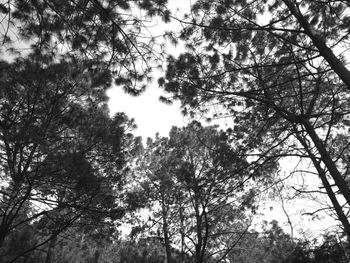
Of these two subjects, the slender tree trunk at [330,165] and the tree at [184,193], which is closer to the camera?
the slender tree trunk at [330,165]

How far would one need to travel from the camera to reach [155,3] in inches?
145

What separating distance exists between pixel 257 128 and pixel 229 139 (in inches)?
26.8

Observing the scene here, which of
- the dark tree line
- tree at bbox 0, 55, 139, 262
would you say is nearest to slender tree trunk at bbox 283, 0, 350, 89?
the dark tree line

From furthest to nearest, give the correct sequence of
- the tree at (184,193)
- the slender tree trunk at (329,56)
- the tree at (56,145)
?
the tree at (184,193), the tree at (56,145), the slender tree trunk at (329,56)

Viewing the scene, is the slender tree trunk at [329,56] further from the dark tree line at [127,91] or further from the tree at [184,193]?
the tree at [184,193]

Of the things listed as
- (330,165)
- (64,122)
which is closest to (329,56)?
(330,165)

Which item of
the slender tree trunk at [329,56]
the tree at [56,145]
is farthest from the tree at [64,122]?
the slender tree trunk at [329,56]

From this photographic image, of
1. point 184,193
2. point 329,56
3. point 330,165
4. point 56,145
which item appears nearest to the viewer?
point 329,56

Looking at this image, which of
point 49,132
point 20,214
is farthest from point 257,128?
point 20,214

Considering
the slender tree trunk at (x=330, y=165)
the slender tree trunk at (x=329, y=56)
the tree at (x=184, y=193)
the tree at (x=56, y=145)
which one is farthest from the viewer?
the tree at (x=184, y=193)

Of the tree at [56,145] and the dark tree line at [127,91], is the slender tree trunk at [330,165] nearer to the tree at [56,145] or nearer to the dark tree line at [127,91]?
the dark tree line at [127,91]

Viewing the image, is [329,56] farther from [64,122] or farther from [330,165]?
[64,122]

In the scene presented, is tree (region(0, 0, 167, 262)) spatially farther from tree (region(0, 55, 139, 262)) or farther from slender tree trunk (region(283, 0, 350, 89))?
slender tree trunk (region(283, 0, 350, 89))

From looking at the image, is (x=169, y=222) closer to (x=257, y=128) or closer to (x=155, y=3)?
(x=257, y=128)
